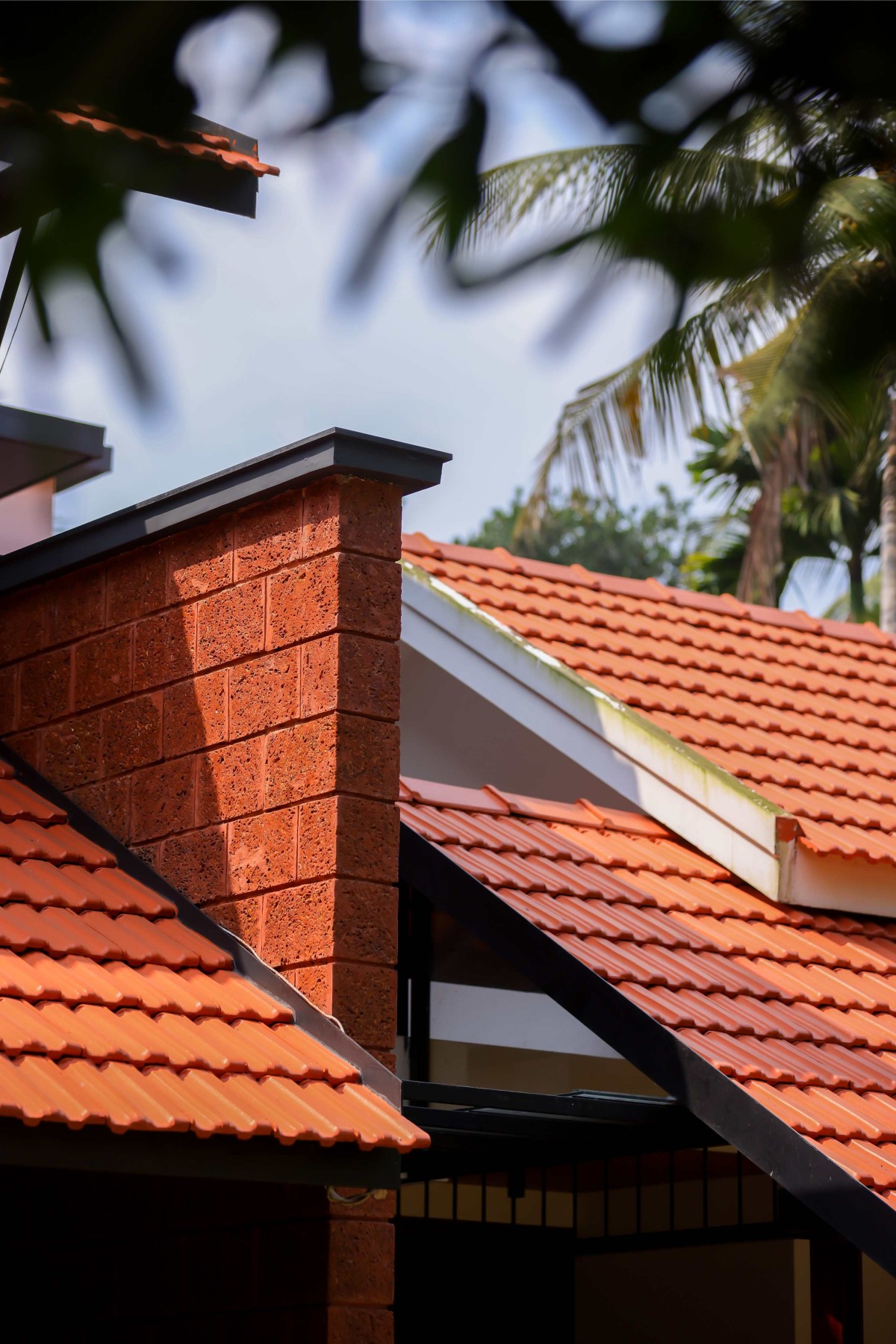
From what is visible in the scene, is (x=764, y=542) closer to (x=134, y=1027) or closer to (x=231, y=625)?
(x=231, y=625)

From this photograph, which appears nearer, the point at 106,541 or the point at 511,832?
the point at 106,541

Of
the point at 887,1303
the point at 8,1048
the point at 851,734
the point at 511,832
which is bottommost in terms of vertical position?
the point at 887,1303

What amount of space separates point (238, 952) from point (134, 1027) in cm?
62

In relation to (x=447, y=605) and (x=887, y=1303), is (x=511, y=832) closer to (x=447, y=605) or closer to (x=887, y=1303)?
(x=447, y=605)

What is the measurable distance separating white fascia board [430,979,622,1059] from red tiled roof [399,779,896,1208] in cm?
73

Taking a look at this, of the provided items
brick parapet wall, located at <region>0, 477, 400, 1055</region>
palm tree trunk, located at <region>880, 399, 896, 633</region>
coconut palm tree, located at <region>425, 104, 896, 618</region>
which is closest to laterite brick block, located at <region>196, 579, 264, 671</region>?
brick parapet wall, located at <region>0, 477, 400, 1055</region>

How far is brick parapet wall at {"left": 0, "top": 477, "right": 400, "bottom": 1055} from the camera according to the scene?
546 centimetres

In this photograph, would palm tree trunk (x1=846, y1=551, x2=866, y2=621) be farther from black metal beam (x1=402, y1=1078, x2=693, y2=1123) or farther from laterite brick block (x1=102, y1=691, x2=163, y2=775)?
laterite brick block (x1=102, y1=691, x2=163, y2=775)

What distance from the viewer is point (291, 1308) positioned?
5.24 m

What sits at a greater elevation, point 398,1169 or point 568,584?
point 568,584

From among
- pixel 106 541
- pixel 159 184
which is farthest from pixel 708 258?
pixel 106 541

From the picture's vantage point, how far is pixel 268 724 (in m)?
5.68

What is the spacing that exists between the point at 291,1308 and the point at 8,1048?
1203 mm

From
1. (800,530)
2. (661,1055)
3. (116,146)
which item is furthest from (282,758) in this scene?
(800,530)
